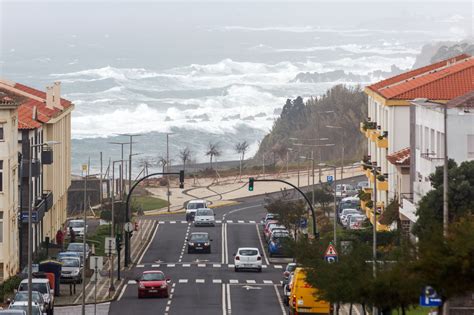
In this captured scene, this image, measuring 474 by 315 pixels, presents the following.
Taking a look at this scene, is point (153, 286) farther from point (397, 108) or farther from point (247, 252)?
point (397, 108)

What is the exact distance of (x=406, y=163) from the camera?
236ft

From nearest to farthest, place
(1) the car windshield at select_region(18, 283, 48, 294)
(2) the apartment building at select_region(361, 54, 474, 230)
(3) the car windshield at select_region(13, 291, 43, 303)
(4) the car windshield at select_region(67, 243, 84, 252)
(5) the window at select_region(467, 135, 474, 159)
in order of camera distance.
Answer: (3) the car windshield at select_region(13, 291, 43, 303)
(1) the car windshield at select_region(18, 283, 48, 294)
(5) the window at select_region(467, 135, 474, 159)
(2) the apartment building at select_region(361, 54, 474, 230)
(4) the car windshield at select_region(67, 243, 84, 252)

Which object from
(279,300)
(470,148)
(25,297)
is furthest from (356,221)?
(25,297)

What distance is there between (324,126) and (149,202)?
1542 inches

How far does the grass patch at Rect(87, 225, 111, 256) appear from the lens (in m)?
78.5

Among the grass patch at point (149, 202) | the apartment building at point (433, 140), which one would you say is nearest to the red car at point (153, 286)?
the apartment building at point (433, 140)

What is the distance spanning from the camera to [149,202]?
108250 mm

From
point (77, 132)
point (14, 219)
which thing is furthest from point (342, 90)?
point (14, 219)

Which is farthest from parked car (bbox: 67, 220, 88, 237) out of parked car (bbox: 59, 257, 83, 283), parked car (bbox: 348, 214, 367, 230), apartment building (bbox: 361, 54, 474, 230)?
parked car (bbox: 59, 257, 83, 283)

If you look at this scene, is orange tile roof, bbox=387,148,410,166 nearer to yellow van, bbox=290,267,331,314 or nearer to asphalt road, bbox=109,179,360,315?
asphalt road, bbox=109,179,360,315

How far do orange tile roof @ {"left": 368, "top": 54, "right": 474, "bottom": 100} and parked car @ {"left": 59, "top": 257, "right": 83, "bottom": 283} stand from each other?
1723 cm

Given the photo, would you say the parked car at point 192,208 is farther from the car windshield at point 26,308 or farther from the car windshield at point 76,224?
the car windshield at point 26,308

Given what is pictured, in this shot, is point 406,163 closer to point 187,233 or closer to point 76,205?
point 187,233

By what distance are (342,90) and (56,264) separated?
99383 mm
